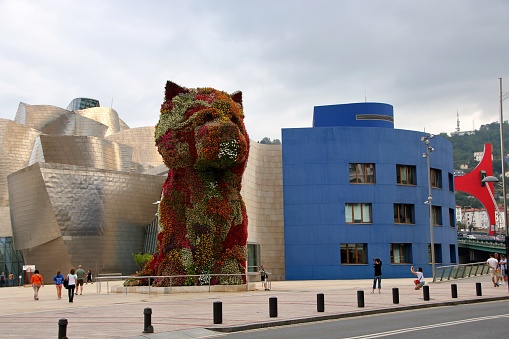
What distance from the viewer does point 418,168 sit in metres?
53.1

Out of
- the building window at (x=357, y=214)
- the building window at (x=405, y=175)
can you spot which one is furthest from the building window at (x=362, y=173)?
the building window at (x=405, y=175)

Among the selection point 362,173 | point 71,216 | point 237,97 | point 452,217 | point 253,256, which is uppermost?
point 237,97

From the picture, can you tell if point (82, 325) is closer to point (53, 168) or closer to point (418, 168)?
point (53, 168)

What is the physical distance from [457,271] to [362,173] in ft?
46.9

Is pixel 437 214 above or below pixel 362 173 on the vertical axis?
below

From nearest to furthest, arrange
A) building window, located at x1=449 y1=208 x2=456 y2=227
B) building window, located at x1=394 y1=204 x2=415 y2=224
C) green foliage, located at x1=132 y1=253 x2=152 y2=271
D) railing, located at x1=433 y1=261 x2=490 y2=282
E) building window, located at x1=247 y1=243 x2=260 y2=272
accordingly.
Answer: railing, located at x1=433 y1=261 x2=490 y2=282 → building window, located at x1=247 y1=243 x2=260 y2=272 → building window, located at x1=394 y1=204 x2=415 y2=224 → green foliage, located at x1=132 y1=253 x2=152 y2=271 → building window, located at x1=449 y1=208 x2=456 y2=227

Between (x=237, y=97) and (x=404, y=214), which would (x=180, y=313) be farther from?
(x=404, y=214)

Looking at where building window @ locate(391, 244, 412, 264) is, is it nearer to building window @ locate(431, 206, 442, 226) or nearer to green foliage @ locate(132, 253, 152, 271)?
building window @ locate(431, 206, 442, 226)

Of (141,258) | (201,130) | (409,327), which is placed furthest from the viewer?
(141,258)

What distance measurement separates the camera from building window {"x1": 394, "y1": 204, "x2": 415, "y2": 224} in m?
51.7

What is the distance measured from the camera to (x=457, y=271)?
38938 mm

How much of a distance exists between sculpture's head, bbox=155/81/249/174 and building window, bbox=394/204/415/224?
80.3 feet

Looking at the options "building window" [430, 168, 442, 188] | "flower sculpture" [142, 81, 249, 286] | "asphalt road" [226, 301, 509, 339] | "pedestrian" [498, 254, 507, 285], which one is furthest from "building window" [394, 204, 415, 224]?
"asphalt road" [226, 301, 509, 339]

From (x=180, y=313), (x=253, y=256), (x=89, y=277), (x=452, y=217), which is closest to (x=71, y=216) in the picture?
(x=89, y=277)
